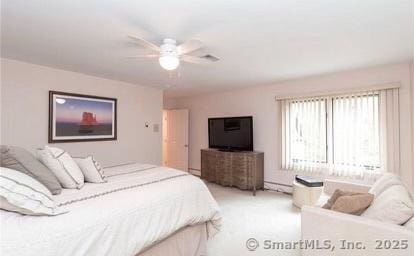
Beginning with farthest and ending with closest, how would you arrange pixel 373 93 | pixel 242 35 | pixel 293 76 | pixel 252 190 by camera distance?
pixel 252 190 → pixel 293 76 → pixel 373 93 → pixel 242 35

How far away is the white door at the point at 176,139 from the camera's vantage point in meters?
6.31

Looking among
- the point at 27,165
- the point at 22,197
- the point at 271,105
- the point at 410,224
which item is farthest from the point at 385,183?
the point at 27,165

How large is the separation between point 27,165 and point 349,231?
2410mm

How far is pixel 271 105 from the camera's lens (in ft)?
15.5

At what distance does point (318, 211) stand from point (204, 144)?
173 inches

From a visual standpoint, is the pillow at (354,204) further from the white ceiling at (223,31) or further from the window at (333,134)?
the window at (333,134)

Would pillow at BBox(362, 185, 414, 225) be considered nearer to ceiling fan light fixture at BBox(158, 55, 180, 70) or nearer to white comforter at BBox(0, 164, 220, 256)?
white comforter at BBox(0, 164, 220, 256)

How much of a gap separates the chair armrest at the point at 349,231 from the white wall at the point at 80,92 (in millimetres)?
3544

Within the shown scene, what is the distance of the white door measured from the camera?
6.31m

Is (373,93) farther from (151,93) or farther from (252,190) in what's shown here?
(151,93)

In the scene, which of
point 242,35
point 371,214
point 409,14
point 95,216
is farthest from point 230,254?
point 409,14

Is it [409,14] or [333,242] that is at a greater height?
[409,14]

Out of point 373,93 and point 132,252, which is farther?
point 373,93

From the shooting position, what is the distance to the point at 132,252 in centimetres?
152
